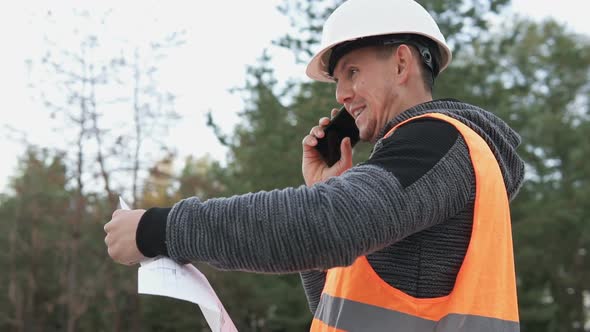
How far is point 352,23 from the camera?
6.68 ft

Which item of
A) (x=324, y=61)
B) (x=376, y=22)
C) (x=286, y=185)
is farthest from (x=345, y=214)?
(x=286, y=185)

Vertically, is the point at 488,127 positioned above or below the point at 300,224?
above

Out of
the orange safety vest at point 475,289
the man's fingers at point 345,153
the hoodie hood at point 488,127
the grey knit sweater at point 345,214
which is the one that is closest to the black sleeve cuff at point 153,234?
the grey knit sweater at point 345,214

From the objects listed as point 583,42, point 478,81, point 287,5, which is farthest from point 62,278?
point 583,42

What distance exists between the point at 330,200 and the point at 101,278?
64.3ft

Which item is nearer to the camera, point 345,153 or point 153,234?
point 153,234

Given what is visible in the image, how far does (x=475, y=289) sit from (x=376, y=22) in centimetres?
76

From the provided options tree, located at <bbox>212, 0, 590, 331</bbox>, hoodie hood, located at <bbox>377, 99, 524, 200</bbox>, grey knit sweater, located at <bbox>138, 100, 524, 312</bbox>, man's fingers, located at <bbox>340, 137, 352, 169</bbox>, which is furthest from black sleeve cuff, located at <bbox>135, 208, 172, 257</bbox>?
tree, located at <bbox>212, 0, 590, 331</bbox>

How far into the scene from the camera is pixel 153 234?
1.59m

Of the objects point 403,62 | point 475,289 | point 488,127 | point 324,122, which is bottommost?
point 475,289

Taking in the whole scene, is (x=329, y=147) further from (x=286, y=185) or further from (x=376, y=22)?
(x=286, y=185)

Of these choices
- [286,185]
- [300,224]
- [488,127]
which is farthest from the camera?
[286,185]

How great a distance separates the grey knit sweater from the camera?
1.52 metres

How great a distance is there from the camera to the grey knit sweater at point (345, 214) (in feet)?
4.99
